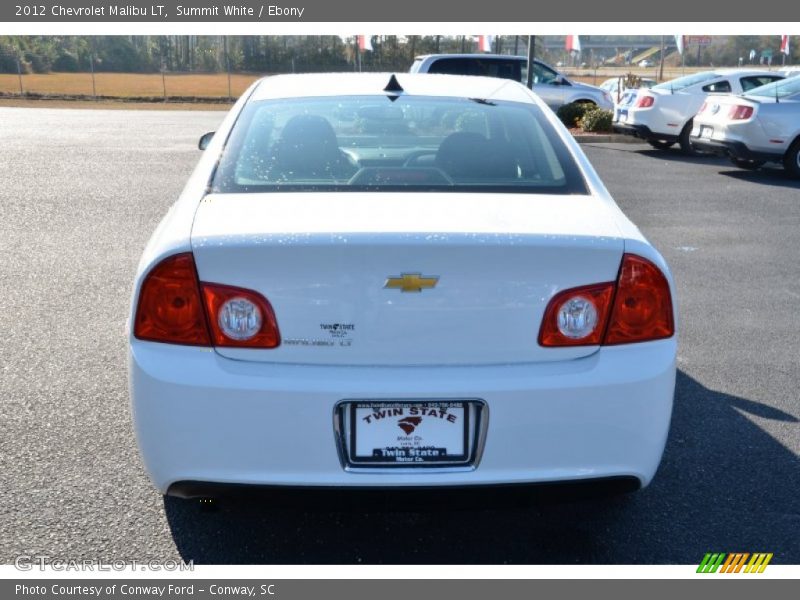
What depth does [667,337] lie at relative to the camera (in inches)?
112

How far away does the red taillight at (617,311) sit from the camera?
270 centimetres

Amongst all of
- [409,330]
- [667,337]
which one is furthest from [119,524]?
[667,337]

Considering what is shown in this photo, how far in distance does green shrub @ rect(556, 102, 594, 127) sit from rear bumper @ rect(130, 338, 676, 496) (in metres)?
17.8

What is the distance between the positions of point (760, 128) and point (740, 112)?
1.26 ft

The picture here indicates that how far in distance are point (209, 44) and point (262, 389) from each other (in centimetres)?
4448

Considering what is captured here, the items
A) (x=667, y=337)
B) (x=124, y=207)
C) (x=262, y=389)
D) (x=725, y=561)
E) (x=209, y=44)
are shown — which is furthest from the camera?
(x=209, y=44)

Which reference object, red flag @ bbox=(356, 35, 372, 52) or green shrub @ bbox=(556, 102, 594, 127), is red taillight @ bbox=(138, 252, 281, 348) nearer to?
green shrub @ bbox=(556, 102, 594, 127)

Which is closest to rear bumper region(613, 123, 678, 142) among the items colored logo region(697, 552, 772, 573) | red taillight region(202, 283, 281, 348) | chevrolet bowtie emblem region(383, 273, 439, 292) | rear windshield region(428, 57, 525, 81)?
rear windshield region(428, 57, 525, 81)

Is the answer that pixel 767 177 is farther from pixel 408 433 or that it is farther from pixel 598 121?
pixel 408 433

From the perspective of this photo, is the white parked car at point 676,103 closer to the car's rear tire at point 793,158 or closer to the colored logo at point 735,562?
the car's rear tire at point 793,158

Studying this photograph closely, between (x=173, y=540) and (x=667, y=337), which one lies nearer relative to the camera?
(x=667, y=337)

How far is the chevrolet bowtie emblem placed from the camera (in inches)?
103

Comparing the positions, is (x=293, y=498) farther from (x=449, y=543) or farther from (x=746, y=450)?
(x=746, y=450)

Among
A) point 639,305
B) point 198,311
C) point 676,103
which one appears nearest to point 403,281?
point 198,311
